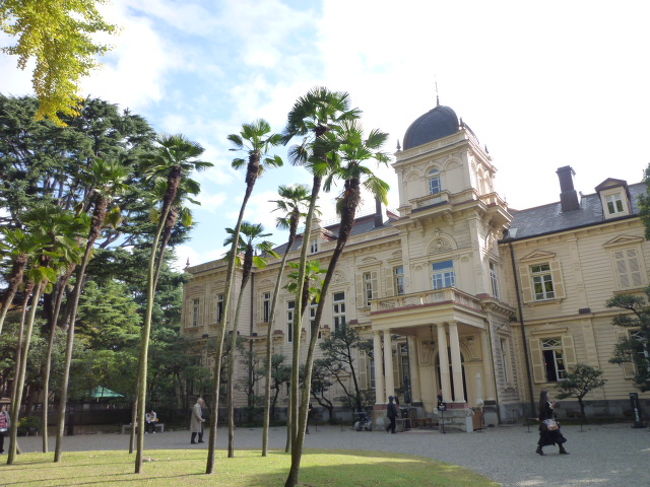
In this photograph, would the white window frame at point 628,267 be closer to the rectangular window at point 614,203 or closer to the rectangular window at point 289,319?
the rectangular window at point 614,203

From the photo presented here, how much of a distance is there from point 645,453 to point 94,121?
2619cm

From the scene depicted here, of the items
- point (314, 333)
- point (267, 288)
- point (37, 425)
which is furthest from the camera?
point (267, 288)

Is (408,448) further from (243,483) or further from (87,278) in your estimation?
(87,278)

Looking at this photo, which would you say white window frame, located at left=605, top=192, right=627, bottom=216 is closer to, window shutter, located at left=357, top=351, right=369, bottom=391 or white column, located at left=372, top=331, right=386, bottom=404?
white column, located at left=372, top=331, right=386, bottom=404

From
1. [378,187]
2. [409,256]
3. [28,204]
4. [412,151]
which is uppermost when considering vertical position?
[412,151]

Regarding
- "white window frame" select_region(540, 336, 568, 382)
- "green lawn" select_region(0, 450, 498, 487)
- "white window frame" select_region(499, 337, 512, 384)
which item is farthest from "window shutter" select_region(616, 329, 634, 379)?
"green lawn" select_region(0, 450, 498, 487)

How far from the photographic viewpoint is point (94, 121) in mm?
25547

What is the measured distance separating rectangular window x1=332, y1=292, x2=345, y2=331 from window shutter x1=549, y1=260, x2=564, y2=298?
12.2m

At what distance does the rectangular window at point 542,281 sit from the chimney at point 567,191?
3.98 metres

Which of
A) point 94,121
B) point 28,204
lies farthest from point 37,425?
point 94,121

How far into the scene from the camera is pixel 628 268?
23.7 metres

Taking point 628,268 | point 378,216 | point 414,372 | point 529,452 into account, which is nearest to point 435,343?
point 414,372

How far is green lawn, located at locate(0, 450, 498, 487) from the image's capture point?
907 cm

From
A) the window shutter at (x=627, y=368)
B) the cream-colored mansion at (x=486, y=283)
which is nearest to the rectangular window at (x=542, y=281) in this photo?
the cream-colored mansion at (x=486, y=283)
